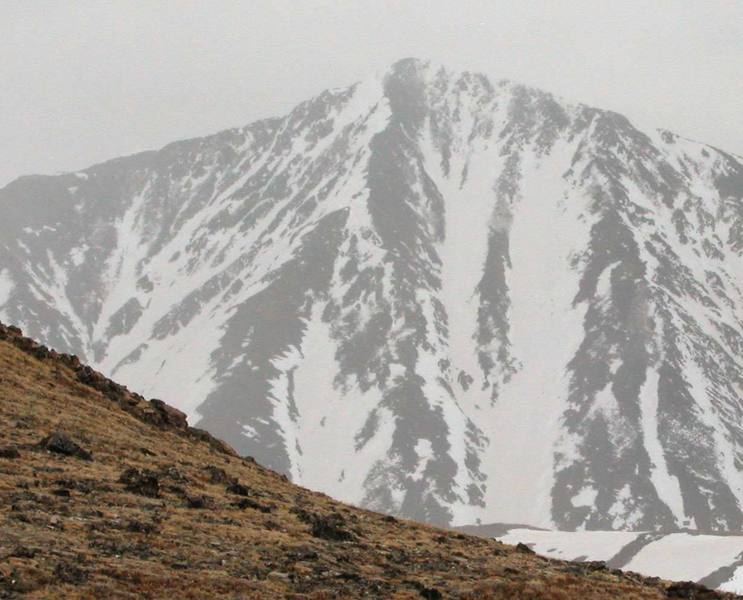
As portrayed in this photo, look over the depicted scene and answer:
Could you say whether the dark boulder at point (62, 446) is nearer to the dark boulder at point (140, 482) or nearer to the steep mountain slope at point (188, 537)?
the steep mountain slope at point (188, 537)

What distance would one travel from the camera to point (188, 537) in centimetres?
3391

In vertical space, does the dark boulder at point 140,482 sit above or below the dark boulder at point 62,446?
below

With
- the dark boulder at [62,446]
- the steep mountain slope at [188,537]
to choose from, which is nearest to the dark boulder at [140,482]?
the steep mountain slope at [188,537]

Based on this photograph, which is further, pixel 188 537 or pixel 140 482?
pixel 140 482

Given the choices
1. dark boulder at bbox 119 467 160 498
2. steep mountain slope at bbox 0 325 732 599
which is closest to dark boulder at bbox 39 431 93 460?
steep mountain slope at bbox 0 325 732 599

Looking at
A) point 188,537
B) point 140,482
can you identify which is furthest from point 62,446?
point 188,537

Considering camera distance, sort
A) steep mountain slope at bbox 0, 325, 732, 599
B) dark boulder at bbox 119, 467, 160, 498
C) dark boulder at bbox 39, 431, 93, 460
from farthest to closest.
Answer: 1. dark boulder at bbox 39, 431, 93, 460
2. dark boulder at bbox 119, 467, 160, 498
3. steep mountain slope at bbox 0, 325, 732, 599

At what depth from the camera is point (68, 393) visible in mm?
56188

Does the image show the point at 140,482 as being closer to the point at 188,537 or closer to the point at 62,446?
the point at 62,446

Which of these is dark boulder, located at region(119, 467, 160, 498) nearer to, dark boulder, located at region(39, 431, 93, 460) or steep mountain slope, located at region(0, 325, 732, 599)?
steep mountain slope, located at region(0, 325, 732, 599)

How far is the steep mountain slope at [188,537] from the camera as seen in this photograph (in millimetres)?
28828

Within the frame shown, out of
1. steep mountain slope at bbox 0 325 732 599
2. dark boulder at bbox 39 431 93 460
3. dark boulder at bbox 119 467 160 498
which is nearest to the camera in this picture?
steep mountain slope at bbox 0 325 732 599

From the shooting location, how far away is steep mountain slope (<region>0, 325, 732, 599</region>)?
28.8 m

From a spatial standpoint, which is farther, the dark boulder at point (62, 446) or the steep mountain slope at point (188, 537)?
the dark boulder at point (62, 446)
